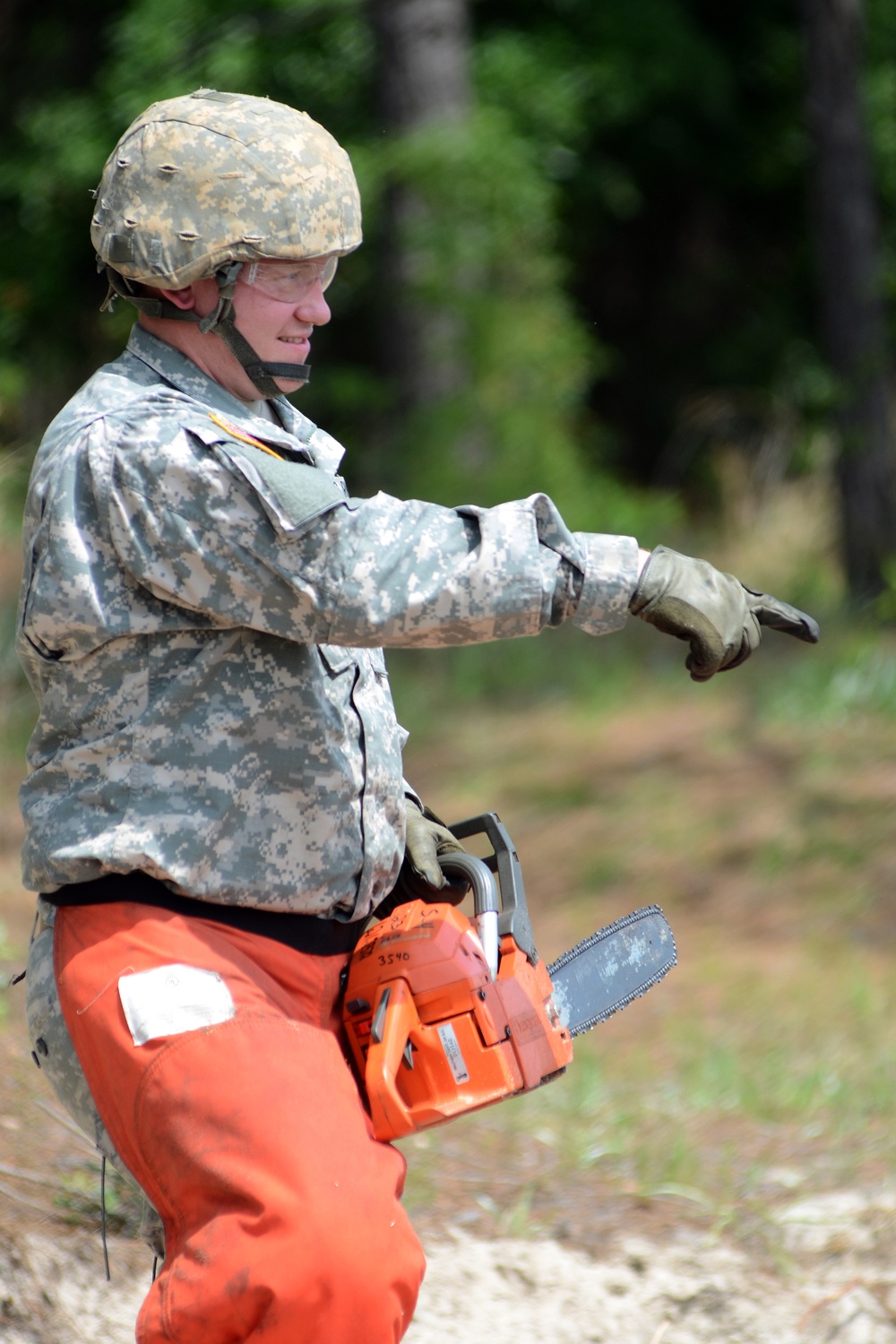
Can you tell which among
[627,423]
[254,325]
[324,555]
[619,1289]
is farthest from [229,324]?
[627,423]

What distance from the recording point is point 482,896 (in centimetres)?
231

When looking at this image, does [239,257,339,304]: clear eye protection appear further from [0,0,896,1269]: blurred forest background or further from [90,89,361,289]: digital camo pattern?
[0,0,896,1269]: blurred forest background

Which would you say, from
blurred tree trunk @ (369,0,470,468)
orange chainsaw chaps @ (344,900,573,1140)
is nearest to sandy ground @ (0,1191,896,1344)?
orange chainsaw chaps @ (344,900,573,1140)

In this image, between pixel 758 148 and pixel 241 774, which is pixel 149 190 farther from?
pixel 758 148

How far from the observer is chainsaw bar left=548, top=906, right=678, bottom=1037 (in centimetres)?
235

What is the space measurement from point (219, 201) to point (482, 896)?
3.57ft

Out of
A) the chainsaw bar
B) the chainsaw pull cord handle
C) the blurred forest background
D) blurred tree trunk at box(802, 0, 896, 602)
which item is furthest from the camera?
blurred tree trunk at box(802, 0, 896, 602)

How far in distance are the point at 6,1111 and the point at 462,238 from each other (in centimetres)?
628

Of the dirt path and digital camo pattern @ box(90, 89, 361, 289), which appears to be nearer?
digital camo pattern @ box(90, 89, 361, 289)

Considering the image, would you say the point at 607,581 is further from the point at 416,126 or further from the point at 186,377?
the point at 416,126

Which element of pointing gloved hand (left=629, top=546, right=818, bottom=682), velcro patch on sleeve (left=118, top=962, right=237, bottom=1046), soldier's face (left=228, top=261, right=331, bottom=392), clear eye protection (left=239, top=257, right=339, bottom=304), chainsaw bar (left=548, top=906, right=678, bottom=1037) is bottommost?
chainsaw bar (left=548, top=906, right=678, bottom=1037)

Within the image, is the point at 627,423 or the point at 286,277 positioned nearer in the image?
the point at 286,277

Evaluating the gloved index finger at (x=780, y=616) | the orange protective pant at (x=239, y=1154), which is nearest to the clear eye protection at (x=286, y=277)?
the gloved index finger at (x=780, y=616)

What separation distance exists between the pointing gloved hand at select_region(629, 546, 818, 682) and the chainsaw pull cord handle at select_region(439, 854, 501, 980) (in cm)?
49
